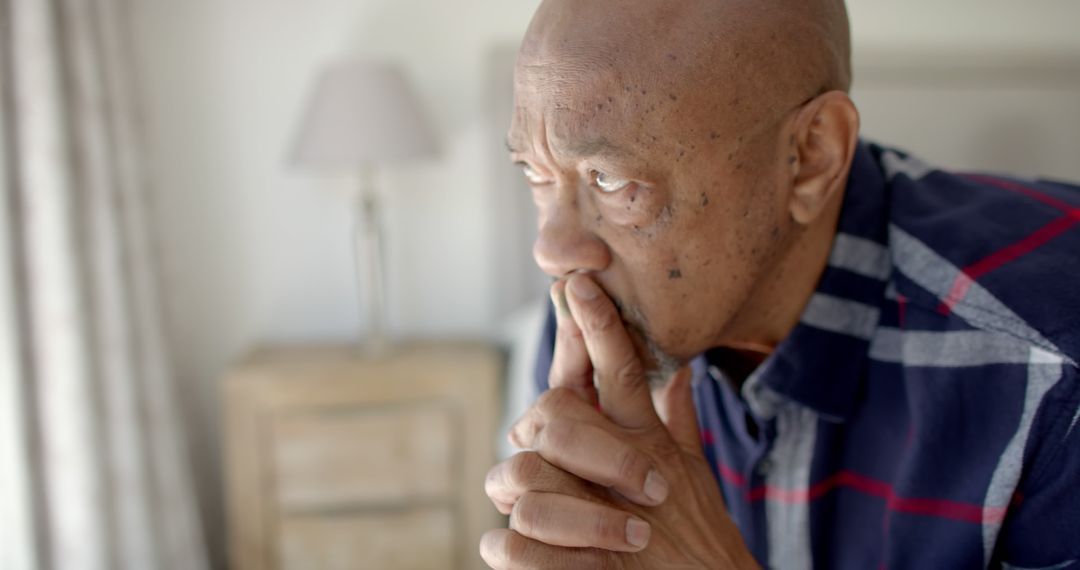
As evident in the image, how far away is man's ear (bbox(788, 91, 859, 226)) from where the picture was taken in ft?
2.74

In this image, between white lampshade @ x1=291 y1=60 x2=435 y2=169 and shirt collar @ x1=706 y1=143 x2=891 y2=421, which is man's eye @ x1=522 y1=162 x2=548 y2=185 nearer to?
shirt collar @ x1=706 y1=143 x2=891 y2=421

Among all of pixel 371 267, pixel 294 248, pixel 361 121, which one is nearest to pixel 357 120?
pixel 361 121

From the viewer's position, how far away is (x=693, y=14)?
0.77m

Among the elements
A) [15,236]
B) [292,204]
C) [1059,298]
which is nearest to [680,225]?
[1059,298]

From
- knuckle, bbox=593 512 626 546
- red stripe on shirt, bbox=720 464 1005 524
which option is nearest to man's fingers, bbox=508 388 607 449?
knuckle, bbox=593 512 626 546

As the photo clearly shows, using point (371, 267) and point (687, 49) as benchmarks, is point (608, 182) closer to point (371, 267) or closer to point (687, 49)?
point (687, 49)

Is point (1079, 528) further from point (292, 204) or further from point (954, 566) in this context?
point (292, 204)

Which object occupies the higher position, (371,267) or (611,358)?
(611,358)

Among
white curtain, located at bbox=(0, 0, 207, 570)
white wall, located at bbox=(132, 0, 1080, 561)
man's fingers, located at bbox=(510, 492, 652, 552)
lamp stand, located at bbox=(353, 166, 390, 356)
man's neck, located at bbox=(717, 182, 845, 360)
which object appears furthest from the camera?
white wall, located at bbox=(132, 0, 1080, 561)

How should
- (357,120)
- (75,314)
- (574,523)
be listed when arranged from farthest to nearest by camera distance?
(357,120) → (75,314) → (574,523)

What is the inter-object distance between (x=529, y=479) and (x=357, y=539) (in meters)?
1.58

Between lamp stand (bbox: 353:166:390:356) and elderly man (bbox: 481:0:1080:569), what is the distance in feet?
4.81

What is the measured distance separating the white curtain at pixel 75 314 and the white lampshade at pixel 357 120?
0.45 metres

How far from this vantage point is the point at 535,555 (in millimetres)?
711
